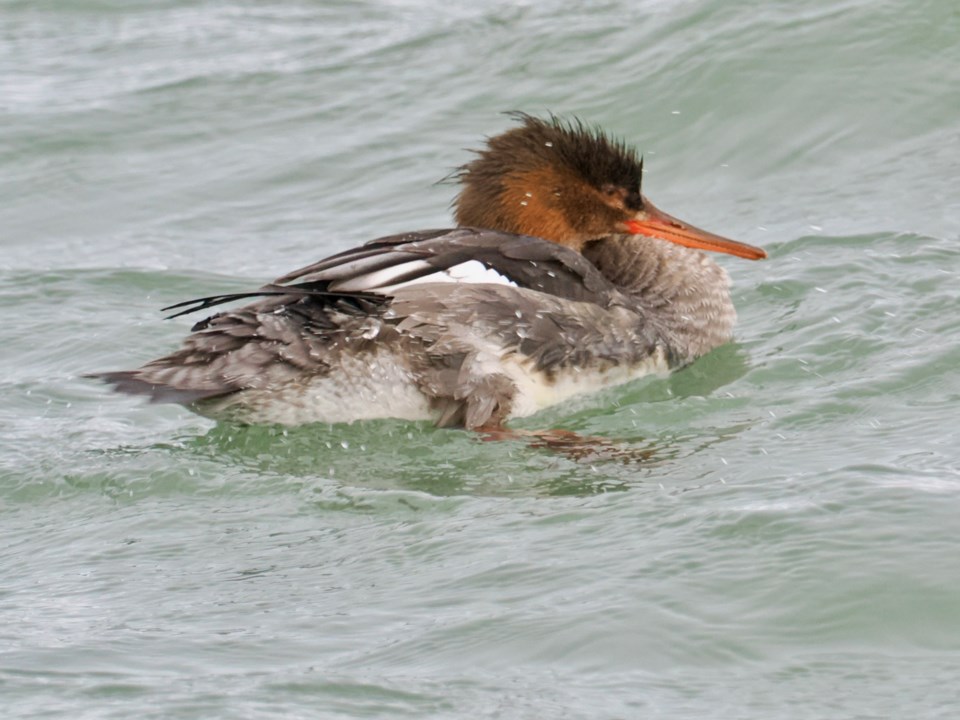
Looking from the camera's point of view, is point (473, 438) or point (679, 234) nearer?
point (473, 438)

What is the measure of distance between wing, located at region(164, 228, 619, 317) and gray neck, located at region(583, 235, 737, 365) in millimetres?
379

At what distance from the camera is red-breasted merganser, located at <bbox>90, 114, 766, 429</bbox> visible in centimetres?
592

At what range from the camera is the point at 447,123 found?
10055mm

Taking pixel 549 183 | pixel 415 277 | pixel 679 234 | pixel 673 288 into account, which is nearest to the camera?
pixel 415 277

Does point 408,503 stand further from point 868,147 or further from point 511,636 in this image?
point 868,147

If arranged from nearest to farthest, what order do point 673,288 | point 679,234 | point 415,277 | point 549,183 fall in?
point 415,277 → point 549,183 → point 673,288 → point 679,234

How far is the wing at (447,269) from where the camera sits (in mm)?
5953

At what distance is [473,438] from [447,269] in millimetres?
629

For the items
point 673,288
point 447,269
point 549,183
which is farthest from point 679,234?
point 447,269

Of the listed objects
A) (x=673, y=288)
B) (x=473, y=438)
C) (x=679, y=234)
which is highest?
(x=679, y=234)

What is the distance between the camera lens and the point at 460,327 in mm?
6098

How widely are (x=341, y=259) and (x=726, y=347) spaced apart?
73.6 inches

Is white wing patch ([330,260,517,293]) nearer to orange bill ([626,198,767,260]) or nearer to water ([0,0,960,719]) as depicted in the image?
water ([0,0,960,719])

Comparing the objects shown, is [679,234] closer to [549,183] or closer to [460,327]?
[549,183]
